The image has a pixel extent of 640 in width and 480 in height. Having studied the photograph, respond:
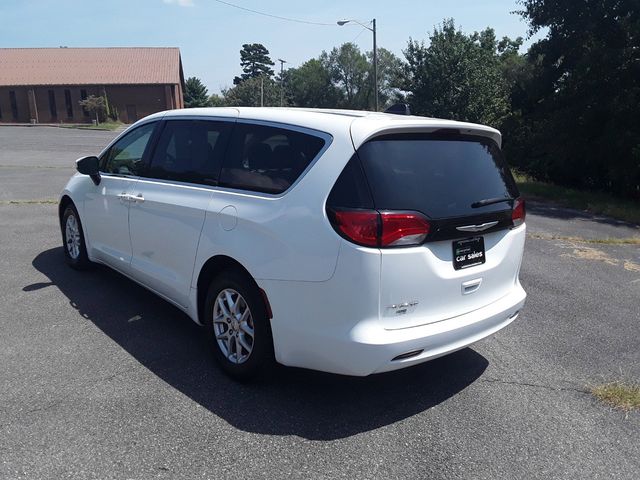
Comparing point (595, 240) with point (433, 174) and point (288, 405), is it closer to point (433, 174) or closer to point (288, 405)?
point (433, 174)

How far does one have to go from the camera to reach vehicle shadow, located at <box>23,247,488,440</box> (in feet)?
11.1

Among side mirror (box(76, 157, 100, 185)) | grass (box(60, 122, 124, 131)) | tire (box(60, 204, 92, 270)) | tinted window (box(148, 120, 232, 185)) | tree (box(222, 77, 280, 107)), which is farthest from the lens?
tree (box(222, 77, 280, 107))

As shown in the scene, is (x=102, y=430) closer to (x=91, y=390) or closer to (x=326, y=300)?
(x=91, y=390)

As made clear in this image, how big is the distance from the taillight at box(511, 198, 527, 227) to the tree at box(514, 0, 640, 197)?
45.2 feet

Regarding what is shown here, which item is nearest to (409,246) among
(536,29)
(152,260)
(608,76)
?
(152,260)

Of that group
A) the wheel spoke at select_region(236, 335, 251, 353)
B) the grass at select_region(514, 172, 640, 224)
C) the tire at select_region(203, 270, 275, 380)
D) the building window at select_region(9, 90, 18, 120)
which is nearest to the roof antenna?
the tire at select_region(203, 270, 275, 380)

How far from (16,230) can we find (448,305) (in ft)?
23.5

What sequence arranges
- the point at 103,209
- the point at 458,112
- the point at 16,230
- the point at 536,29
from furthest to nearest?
1. the point at 458,112
2. the point at 536,29
3. the point at 16,230
4. the point at 103,209

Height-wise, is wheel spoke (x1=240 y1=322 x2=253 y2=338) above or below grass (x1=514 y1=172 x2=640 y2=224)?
above

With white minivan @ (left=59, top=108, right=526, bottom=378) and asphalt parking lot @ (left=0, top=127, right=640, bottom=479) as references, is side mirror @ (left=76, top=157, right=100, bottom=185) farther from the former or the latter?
white minivan @ (left=59, top=108, right=526, bottom=378)

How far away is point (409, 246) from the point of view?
3197 mm

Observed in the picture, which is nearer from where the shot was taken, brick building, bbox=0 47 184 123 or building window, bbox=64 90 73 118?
brick building, bbox=0 47 184 123

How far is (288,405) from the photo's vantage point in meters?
3.54

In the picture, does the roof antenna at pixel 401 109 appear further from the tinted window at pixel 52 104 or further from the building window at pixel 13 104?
the building window at pixel 13 104
